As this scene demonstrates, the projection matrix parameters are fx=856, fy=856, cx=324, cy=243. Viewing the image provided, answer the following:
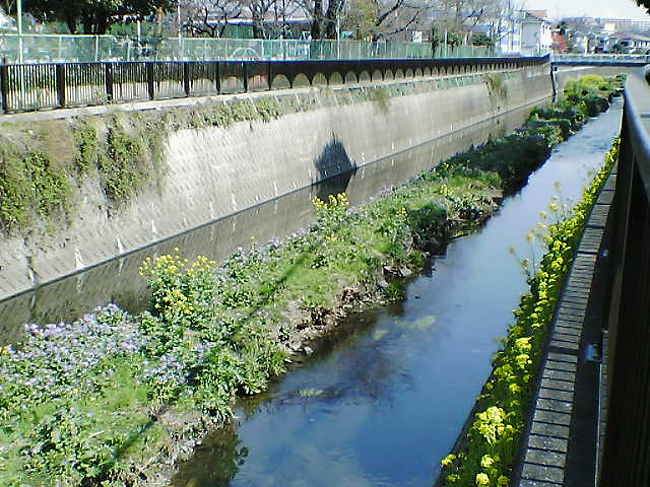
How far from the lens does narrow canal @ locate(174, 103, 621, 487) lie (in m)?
9.02

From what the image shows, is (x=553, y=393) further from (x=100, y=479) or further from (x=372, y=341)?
(x=372, y=341)

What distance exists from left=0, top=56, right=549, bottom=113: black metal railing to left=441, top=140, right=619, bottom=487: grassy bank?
1091 centimetres

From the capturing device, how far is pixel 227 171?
22.1m

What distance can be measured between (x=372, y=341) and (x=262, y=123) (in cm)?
1326

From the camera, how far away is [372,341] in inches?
494

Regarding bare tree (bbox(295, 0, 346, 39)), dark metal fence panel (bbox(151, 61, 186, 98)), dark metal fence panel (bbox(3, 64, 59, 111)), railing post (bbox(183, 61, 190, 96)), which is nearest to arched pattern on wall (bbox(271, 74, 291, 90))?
railing post (bbox(183, 61, 190, 96))

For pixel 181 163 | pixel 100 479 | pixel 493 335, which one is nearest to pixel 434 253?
pixel 493 335

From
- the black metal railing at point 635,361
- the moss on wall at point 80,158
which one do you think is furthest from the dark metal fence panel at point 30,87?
the black metal railing at point 635,361

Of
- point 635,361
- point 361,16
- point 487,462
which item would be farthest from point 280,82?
point 635,361

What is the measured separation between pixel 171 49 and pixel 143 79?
14.4ft

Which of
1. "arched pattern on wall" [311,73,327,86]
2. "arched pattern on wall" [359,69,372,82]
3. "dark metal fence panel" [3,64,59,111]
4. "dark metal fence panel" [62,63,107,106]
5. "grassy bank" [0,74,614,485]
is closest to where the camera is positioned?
"grassy bank" [0,74,614,485]

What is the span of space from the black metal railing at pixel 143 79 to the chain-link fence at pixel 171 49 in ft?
4.38

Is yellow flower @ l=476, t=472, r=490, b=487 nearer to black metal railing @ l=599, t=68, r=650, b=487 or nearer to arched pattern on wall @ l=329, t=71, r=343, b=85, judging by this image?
black metal railing @ l=599, t=68, r=650, b=487

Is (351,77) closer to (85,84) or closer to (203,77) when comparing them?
(203,77)
